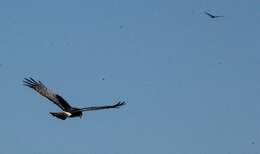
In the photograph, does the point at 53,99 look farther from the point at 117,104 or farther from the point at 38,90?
the point at 117,104

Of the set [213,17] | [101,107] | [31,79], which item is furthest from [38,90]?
[213,17]

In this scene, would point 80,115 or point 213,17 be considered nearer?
point 80,115

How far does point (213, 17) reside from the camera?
90812mm

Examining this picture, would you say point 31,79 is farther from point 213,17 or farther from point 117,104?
point 213,17

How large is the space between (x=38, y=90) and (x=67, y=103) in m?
2.13

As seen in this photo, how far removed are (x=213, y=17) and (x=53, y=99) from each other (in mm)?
22583

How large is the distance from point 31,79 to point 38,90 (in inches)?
32.9

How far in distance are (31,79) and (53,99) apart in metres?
1.88

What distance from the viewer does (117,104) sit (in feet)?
224

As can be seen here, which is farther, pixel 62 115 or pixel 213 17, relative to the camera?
pixel 213 17

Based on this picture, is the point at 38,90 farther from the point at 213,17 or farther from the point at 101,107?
the point at 213,17

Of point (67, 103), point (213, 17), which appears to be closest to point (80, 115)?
point (67, 103)

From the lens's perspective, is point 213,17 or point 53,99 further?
point 213,17

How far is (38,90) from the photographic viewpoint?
72562mm
